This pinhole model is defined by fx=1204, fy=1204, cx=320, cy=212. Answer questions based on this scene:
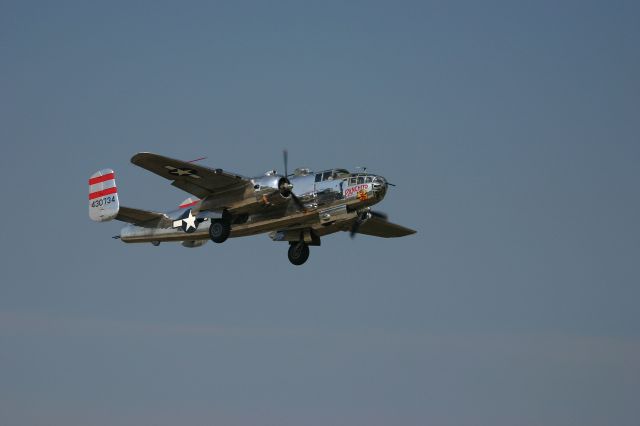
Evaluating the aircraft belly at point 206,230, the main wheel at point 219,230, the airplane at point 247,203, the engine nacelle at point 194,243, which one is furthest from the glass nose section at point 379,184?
the engine nacelle at point 194,243

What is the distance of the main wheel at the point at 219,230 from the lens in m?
50.4

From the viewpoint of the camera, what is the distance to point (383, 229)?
58062 mm

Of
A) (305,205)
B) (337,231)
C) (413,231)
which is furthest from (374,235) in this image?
(305,205)

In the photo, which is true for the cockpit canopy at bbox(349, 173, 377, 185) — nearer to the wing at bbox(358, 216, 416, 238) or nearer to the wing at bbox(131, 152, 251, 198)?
the wing at bbox(131, 152, 251, 198)

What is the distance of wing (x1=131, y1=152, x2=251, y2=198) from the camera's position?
48569 millimetres

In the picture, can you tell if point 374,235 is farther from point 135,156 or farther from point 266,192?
point 135,156

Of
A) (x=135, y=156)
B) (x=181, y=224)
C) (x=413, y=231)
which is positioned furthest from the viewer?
(x=413, y=231)

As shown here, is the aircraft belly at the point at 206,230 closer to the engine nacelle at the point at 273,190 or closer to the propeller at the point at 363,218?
the engine nacelle at the point at 273,190

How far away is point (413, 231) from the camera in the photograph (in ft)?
192

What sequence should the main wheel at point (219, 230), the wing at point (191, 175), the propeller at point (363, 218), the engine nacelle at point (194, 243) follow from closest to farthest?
1. the wing at point (191, 175)
2. the main wheel at point (219, 230)
3. the propeller at point (363, 218)
4. the engine nacelle at point (194, 243)

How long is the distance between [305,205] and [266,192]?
1.85 meters

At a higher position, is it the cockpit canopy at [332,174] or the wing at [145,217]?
the cockpit canopy at [332,174]

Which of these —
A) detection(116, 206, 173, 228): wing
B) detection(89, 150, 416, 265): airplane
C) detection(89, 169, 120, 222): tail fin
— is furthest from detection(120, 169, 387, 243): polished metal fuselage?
detection(89, 169, 120, 222): tail fin

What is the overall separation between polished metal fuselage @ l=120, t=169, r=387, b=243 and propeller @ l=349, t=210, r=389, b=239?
48 cm
